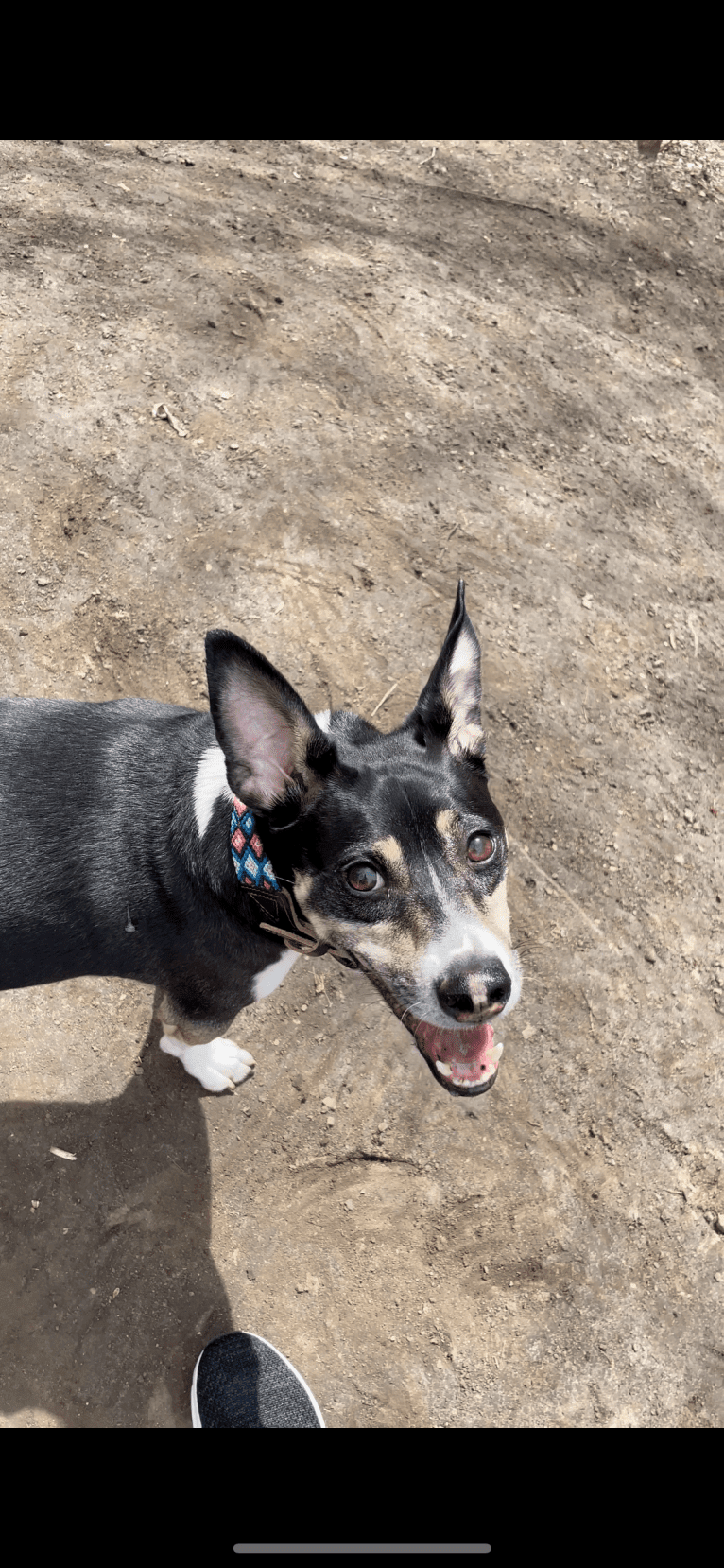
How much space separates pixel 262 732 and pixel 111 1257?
351cm

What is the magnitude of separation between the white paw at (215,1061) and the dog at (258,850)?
0.69m

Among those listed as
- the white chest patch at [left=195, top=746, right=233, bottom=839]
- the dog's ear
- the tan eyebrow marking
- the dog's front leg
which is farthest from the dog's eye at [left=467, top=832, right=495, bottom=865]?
the dog's front leg

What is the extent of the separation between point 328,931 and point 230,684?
1041mm

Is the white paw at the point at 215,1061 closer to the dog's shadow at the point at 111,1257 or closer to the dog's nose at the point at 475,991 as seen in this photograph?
the dog's shadow at the point at 111,1257

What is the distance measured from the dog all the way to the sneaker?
6.23 feet

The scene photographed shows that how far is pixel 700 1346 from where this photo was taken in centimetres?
530

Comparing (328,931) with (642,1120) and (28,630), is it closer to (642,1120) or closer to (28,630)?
(642,1120)

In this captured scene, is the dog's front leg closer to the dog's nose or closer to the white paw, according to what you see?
the white paw

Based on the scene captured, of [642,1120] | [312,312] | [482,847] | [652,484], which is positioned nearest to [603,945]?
[642,1120]

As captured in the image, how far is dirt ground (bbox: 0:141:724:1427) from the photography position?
5262mm

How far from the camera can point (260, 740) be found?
11.6ft

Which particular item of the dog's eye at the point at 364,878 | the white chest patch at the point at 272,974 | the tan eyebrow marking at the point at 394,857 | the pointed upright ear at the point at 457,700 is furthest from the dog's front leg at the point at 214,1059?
the pointed upright ear at the point at 457,700

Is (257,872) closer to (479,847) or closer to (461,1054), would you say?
(479,847)

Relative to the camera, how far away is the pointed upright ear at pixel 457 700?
3783mm
